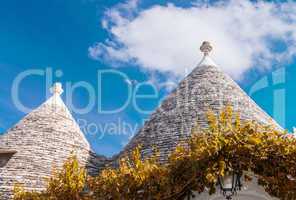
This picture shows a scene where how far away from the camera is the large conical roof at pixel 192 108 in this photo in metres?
11.1

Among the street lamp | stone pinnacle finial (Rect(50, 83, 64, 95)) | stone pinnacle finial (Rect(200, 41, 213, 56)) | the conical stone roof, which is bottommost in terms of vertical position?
the street lamp

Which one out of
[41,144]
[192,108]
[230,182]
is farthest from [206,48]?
[230,182]

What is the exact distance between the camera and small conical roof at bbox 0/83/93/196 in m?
11.5

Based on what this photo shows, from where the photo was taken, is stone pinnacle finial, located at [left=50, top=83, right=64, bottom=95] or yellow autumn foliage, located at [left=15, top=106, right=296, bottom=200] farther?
stone pinnacle finial, located at [left=50, top=83, right=64, bottom=95]

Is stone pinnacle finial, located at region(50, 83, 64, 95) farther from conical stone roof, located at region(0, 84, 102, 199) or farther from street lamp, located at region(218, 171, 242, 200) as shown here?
street lamp, located at region(218, 171, 242, 200)

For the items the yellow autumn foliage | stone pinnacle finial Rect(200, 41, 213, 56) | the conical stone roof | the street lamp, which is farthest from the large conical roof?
the street lamp

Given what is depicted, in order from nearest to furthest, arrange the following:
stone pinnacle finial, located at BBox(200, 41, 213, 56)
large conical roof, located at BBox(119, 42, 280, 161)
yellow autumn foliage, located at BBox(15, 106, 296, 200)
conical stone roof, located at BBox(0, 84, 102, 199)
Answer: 1. yellow autumn foliage, located at BBox(15, 106, 296, 200)
2. large conical roof, located at BBox(119, 42, 280, 161)
3. conical stone roof, located at BBox(0, 84, 102, 199)
4. stone pinnacle finial, located at BBox(200, 41, 213, 56)

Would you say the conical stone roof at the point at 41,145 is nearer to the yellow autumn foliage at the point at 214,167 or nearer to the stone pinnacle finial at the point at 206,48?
the yellow autumn foliage at the point at 214,167

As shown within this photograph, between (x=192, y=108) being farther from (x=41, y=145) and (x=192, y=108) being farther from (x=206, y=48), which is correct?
(x=41, y=145)

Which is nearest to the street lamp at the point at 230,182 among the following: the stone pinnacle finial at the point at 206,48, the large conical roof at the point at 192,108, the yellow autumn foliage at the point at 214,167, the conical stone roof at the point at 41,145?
the yellow autumn foliage at the point at 214,167

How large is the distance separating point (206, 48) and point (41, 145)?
15.3ft

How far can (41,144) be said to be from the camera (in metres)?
12.4

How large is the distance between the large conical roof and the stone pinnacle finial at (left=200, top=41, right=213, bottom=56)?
1.37ft

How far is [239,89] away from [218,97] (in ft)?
3.37
